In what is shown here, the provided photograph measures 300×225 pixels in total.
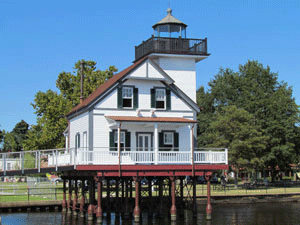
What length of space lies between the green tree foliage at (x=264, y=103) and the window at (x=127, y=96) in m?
27.9

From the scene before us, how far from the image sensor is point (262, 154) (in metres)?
65.2

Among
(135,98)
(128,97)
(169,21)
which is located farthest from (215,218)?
(169,21)

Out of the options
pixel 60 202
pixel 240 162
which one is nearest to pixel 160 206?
pixel 60 202

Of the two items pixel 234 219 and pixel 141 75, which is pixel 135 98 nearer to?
pixel 141 75

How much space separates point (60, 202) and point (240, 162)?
2187 cm

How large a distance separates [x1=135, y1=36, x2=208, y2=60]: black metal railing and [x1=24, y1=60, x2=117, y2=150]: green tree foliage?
17495 mm

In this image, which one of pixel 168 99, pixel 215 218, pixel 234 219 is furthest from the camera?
pixel 168 99

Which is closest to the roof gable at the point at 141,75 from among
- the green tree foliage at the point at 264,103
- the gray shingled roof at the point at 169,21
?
the gray shingled roof at the point at 169,21

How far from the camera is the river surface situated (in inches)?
1457

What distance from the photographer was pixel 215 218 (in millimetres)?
39531

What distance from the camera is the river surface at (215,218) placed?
37.0m

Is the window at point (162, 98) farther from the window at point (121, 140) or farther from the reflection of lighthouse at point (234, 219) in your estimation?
the reflection of lighthouse at point (234, 219)

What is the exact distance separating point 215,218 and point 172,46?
15.8m

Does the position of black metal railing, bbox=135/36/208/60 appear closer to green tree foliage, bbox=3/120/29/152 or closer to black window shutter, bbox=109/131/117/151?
black window shutter, bbox=109/131/117/151
